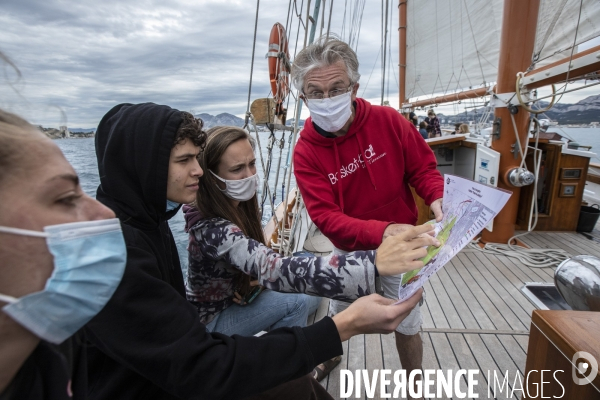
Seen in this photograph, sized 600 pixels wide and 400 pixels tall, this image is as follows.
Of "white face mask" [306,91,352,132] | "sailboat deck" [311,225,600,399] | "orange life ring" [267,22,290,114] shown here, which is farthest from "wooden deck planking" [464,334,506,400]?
"orange life ring" [267,22,290,114]

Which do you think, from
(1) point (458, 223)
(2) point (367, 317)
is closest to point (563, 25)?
(1) point (458, 223)

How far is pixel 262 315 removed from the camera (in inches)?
60.6

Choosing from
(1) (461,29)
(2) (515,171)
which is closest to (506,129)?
(2) (515,171)

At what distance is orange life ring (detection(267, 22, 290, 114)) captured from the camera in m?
2.60

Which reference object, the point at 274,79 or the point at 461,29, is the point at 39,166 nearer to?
the point at 274,79

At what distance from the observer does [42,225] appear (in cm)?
47

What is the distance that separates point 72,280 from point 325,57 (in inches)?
47.0

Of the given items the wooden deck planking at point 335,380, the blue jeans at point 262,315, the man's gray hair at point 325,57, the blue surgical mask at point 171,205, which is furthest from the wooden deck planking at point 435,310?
the blue surgical mask at point 171,205

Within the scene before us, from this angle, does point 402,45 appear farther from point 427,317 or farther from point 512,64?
point 427,317

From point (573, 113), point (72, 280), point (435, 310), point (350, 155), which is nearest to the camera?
point (72, 280)

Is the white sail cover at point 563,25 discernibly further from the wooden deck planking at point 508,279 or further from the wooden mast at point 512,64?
the wooden deck planking at point 508,279

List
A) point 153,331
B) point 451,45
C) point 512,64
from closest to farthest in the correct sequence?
1. point 153,331
2. point 512,64
3. point 451,45

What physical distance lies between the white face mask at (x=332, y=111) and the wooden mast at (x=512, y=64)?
259cm

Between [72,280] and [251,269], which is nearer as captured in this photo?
[72,280]
